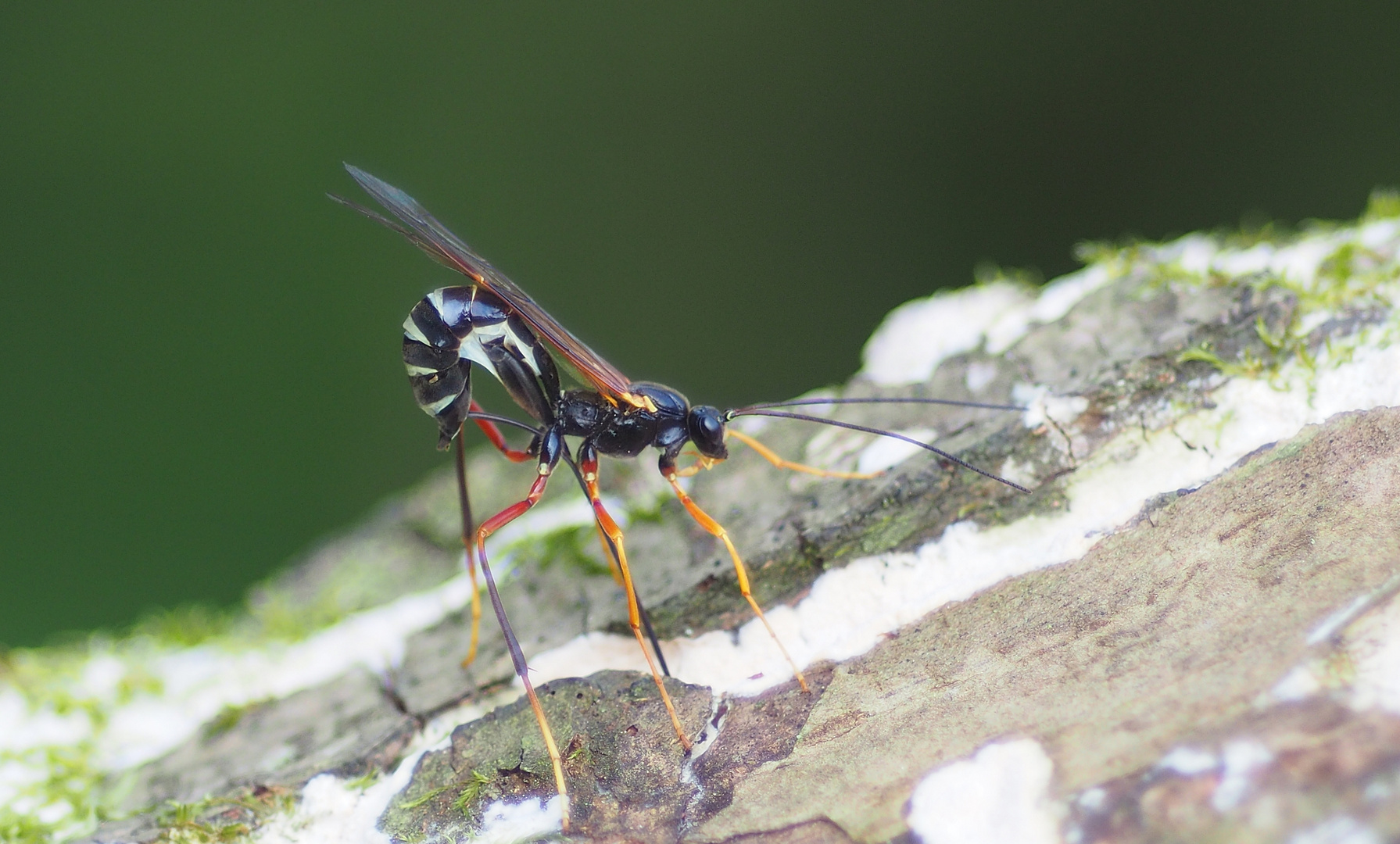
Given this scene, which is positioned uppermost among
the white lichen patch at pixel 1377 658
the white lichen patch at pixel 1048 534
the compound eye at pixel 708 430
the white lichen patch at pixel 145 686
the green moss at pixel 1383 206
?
the white lichen patch at pixel 145 686

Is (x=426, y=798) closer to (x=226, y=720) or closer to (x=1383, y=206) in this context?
(x=226, y=720)

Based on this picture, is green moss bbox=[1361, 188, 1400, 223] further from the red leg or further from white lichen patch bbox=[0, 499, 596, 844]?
the red leg

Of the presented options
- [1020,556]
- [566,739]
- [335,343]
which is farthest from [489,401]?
[1020,556]

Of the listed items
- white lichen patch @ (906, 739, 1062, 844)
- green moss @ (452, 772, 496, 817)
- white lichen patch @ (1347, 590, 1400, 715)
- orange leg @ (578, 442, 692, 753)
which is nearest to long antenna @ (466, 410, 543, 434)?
orange leg @ (578, 442, 692, 753)

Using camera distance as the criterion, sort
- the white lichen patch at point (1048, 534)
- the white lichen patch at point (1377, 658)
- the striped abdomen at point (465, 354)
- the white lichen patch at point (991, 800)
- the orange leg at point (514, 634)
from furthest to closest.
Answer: the striped abdomen at point (465, 354) < the white lichen patch at point (1048, 534) < the orange leg at point (514, 634) < the white lichen patch at point (991, 800) < the white lichen patch at point (1377, 658)

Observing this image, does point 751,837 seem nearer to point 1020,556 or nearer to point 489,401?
point 1020,556

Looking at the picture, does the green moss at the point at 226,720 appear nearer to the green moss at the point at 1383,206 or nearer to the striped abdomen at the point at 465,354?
the striped abdomen at the point at 465,354

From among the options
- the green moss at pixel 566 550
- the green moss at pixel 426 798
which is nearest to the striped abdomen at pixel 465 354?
the green moss at pixel 566 550
